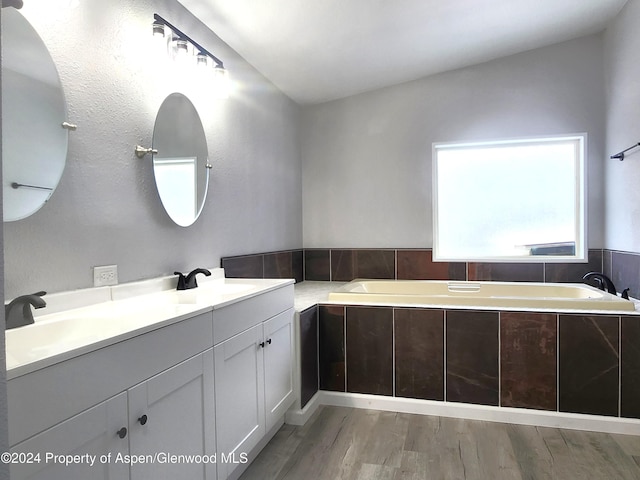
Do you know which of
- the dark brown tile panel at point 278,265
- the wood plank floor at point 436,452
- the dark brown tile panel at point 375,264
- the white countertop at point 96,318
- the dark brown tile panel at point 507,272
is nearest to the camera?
the white countertop at point 96,318

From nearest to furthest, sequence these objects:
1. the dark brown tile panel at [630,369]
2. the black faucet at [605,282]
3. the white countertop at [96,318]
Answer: the white countertop at [96,318] < the dark brown tile panel at [630,369] < the black faucet at [605,282]

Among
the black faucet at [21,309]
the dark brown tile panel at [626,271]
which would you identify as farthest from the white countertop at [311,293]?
the dark brown tile panel at [626,271]

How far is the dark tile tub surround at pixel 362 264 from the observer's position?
3.78m

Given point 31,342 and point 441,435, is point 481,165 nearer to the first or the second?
point 441,435

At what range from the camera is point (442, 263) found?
11.9 ft

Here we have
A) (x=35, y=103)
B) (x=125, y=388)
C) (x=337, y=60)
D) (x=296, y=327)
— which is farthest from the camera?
(x=337, y=60)

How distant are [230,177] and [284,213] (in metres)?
0.96

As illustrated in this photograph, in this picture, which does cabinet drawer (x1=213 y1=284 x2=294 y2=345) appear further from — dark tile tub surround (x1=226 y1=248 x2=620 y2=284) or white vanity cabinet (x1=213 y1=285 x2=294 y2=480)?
dark tile tub surround (x1=226 y1=248 x2=620 y2=284)

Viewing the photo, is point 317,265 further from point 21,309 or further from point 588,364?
point 21,309

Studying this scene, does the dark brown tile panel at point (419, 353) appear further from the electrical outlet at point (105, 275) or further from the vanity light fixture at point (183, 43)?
the vanity light fixture at point (183, 43)

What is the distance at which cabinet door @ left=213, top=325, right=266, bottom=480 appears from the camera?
161 cm

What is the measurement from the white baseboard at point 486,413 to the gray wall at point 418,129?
59.7 inches

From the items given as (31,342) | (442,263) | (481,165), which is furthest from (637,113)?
(31,342)

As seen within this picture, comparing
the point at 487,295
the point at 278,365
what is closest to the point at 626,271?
the point at 487,295
